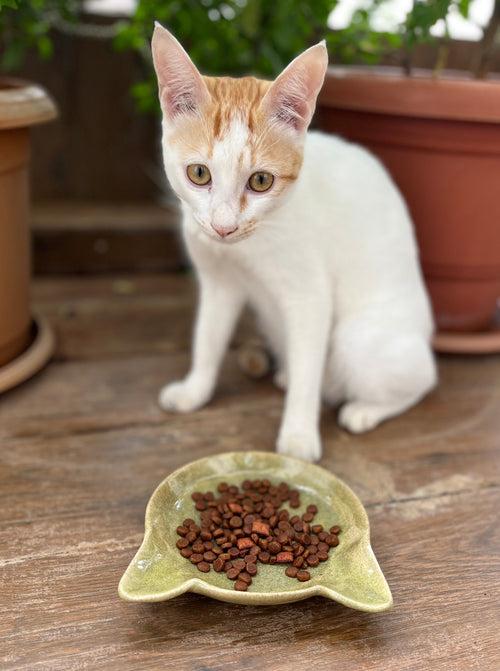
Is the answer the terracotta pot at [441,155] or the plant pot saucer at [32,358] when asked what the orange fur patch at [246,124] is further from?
the plant pot saucer at [32,358]

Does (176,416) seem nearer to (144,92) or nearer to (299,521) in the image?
(299,521)

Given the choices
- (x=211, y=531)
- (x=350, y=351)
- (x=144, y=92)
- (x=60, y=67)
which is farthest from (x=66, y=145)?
(x=211, y=531)

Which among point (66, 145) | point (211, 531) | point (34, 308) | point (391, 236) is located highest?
point (391, 236)

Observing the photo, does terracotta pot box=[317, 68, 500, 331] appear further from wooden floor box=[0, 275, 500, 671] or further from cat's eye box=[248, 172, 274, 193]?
cat's eye box=[248, 172, 274, 193]

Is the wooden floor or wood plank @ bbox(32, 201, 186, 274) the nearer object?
the wooden floor

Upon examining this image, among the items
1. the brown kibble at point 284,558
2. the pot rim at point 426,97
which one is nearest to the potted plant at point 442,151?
the pot rim at point 426,97

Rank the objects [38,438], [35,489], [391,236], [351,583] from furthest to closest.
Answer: [391,236] → [38,438] → [35,489] → [351,583]

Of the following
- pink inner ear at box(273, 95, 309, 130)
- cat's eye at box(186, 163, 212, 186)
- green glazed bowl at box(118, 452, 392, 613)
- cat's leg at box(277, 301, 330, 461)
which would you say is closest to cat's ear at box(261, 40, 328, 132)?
pink inner ear at box(273, 95, 309, 130)

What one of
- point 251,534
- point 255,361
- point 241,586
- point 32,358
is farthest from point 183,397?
point 241,586
